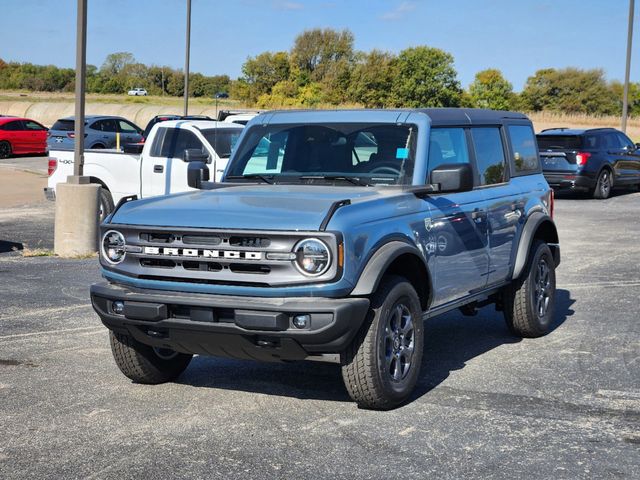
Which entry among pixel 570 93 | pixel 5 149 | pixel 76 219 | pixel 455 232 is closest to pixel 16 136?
pixel 5 149

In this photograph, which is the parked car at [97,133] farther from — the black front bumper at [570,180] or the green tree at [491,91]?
the green tree at [491,91]

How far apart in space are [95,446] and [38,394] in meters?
1.27

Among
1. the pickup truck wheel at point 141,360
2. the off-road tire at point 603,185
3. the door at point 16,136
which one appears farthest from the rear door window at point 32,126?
the pickup truck wheel at point 141,360

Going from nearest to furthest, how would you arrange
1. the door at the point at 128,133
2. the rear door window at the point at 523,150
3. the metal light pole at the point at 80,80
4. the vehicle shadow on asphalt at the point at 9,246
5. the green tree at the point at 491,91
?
the rear door window at the point at 523,150 < the metal light pole at the point at 80,80 < the vehicle shadow on asphalt at the point at 9,246 < the door at the point at 128,133 < the green tree at the point at 491,91

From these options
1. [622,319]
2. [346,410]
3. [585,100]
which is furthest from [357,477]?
[585,100]

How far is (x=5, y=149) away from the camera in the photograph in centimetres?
3981

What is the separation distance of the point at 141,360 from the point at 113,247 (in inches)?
32.6

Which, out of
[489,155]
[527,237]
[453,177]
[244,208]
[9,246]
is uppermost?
[489,155]

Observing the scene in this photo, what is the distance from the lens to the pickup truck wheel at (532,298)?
8.34 metres

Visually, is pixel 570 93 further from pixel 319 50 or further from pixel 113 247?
pixel 113 247

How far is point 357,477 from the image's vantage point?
5.01 metres

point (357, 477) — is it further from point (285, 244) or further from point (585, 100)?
point (585, 100)

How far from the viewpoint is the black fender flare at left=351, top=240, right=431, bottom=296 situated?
229 inches

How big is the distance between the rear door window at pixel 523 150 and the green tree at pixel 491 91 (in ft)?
230
